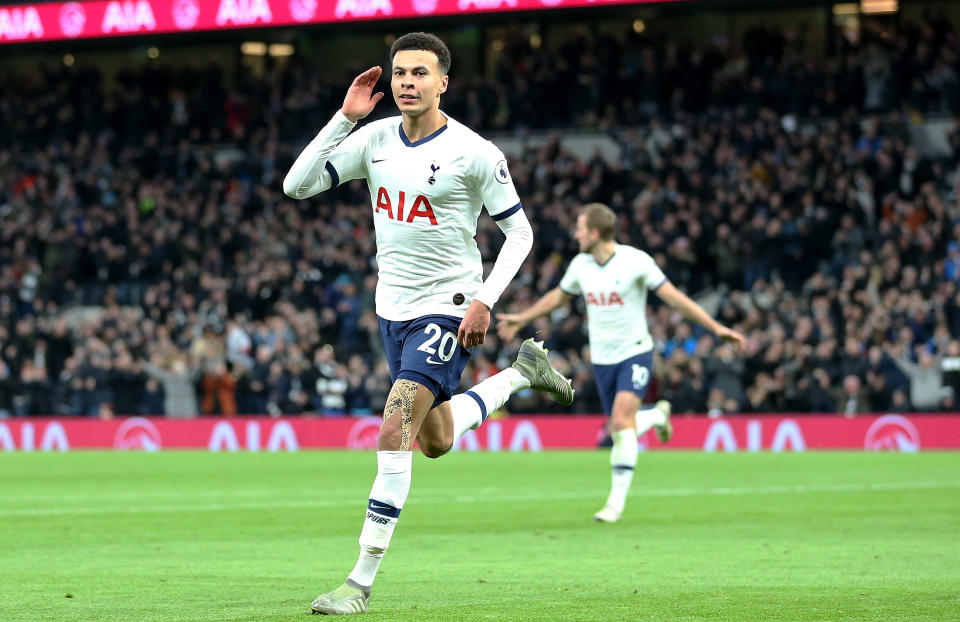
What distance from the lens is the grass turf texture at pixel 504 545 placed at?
6965mm

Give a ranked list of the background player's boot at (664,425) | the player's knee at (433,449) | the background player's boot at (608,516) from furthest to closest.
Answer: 1. the background player's boot at (664,425)
2. the background player's boot at (608,516)
3. the player's knee at (433,449)

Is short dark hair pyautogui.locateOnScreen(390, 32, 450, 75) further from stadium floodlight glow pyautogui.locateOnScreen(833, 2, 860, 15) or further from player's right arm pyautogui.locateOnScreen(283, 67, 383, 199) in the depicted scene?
stadium floodlight glow pyautogui.locateOnScreen(833, 2, 860, 15)

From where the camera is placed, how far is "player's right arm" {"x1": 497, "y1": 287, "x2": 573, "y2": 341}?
38.9 feet

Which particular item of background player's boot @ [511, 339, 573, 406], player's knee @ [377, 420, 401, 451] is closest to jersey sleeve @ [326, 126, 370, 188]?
player's knee @ [377, 420, 401, 451]

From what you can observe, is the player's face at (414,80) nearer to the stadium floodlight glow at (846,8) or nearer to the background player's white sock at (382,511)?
the background player's white sock at (382,511)

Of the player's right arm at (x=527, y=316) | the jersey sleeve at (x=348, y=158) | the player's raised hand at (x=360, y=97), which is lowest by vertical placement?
the player's right arm at (x=527, y=316)

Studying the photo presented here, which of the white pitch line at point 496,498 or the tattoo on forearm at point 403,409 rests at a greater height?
the tattoo on forearm at point 403,409

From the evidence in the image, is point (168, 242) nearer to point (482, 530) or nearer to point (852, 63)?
point (852, 63)

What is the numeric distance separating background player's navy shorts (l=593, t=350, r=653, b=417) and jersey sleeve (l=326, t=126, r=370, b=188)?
544 cm

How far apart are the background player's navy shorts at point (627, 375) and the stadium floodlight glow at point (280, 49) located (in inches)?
1119

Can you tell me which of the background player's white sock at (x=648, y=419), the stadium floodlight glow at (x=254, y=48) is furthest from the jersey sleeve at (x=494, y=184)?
the stadium floodlight glow at (x=254, y=48)

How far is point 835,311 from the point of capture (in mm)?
25453

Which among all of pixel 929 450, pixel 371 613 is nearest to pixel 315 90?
pixel 929 450

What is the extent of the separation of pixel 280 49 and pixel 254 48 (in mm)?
674
